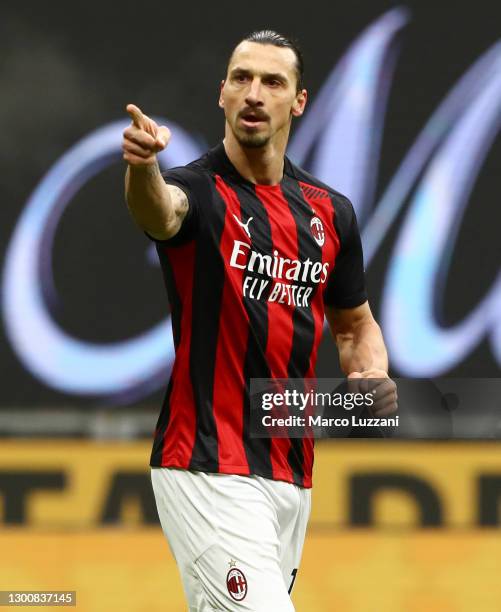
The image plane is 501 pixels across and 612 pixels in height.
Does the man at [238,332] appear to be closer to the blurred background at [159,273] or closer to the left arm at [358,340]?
the left arm at [358,340]

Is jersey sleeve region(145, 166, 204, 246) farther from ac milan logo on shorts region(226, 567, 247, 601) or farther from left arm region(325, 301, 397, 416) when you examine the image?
ac milan logo on shorts region(226, 567, 247, 601)

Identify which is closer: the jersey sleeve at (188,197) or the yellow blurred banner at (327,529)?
the jersey sleeve at (188,197)

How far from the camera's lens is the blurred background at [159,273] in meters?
5.89

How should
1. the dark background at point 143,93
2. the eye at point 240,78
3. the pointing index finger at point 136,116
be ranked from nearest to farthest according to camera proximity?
1. the pointing index finger at point 136,116
2. the eye at point 240,78
3. the dark background at point 143,93

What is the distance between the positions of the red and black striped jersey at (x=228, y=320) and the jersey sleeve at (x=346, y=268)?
241 mm

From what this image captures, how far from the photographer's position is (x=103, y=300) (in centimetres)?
608

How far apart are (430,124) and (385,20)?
0.52m

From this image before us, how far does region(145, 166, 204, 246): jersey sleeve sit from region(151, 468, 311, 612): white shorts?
633 mm

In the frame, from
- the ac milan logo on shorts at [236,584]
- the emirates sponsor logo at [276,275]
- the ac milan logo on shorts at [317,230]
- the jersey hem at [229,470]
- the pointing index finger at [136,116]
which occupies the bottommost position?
the ac milan logo on shorts at [236,584]

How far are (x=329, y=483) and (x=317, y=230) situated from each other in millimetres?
2250

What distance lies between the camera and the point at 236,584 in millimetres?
3488

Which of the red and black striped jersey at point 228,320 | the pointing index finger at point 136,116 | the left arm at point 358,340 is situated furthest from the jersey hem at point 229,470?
the pointing index finger at point 136,116

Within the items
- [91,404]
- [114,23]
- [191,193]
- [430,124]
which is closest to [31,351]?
[91,404]

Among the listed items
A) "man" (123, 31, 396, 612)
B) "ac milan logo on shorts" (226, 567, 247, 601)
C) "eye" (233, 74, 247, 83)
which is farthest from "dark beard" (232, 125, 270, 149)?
"ac milan logo on shorts" (226, 567, 247, 601)
